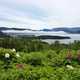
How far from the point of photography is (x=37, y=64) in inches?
342

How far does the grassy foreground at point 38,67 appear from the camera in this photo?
18.7 ft

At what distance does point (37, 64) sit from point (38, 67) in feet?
4.00

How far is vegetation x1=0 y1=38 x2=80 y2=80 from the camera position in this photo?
18.8 feet

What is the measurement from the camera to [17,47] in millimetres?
16281

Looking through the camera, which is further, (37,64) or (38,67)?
(37,64)

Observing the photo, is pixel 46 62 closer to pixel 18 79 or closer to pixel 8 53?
pixel 8 53

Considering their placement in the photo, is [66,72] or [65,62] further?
[65,62]

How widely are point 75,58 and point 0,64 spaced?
8.84 feet

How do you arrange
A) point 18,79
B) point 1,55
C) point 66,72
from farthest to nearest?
point 1,55 → point 66,72 → point 18,79

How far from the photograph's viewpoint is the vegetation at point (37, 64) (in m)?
5.74

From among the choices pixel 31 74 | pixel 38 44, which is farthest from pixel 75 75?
pixel 38 44

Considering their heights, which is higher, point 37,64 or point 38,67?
point 38,67

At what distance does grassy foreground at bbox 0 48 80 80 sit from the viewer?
5.71 metres

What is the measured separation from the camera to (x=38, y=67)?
24.5 feet
